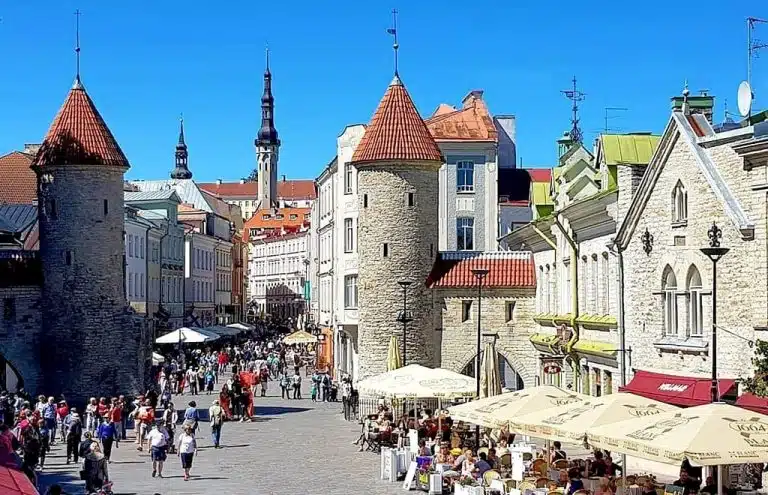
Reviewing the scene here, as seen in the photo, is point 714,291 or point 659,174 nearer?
point 714,291

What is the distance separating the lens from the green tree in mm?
21609

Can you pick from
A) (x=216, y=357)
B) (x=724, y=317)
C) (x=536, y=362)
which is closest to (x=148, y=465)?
(x=724, y=317)

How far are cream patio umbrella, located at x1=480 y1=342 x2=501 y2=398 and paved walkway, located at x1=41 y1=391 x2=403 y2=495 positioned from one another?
423 cm

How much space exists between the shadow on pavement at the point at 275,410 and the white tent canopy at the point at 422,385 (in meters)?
14.8

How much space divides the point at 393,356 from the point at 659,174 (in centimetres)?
1470

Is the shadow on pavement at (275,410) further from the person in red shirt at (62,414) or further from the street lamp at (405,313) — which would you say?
the person in red shirt at (62,414)

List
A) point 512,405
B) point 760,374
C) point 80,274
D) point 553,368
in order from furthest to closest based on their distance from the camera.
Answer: point 80,274
point 553,368
point 512,405
point 760,374

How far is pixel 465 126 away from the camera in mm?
57438

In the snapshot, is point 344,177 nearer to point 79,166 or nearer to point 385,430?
point 79,166

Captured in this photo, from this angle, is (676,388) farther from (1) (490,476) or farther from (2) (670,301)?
(1) (490,476)

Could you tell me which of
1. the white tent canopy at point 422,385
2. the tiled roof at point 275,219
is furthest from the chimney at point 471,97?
the tiled roof at point 275,219

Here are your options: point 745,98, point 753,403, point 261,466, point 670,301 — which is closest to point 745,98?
point 745,98

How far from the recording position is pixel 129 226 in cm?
6975

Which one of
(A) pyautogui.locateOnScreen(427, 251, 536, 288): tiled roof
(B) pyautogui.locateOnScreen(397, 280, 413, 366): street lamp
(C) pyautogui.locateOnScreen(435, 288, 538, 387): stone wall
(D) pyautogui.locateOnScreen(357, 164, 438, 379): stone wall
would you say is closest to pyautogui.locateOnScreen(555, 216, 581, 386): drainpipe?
(B) pyautogui.locateOnScreen(397, 280, 413, 366): street lamp
